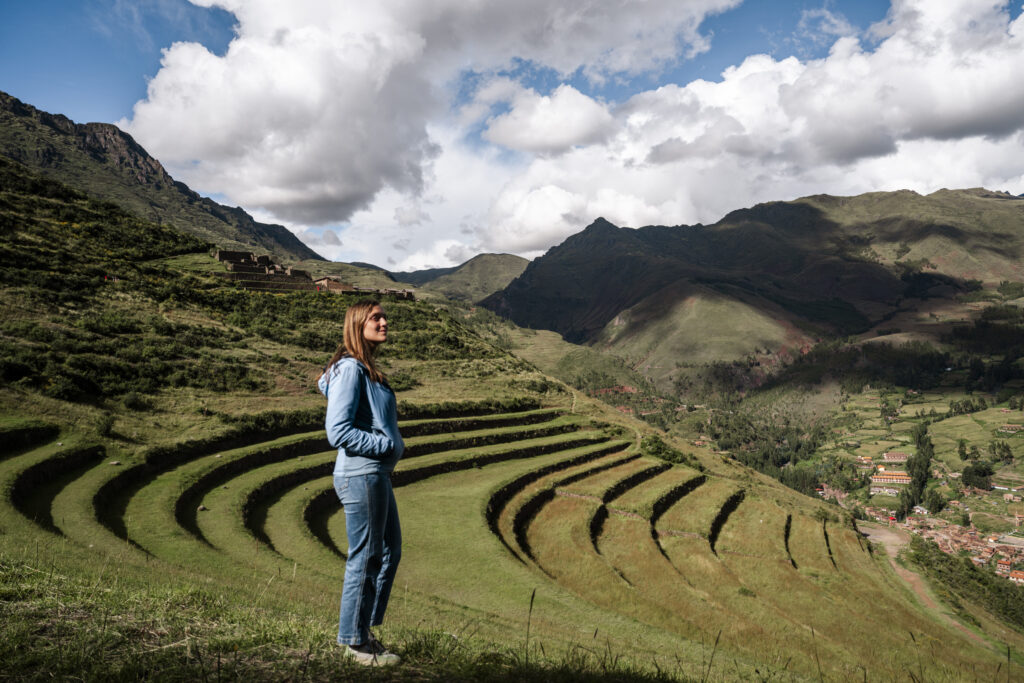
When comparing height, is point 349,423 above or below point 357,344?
below

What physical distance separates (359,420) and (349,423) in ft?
0.68

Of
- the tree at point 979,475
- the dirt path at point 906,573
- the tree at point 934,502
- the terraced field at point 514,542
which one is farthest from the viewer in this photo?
the tree at point 979,475

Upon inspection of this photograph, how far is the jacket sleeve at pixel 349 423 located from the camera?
13.3 feet

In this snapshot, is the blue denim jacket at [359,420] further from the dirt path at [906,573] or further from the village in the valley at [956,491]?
the village in the valley at [956,491]

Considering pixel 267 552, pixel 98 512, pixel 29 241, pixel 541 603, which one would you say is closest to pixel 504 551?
pixel 541 603

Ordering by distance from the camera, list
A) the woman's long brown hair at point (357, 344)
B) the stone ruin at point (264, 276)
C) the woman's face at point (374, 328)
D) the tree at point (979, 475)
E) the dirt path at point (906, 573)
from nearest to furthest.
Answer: the woman's long brown hair at point (357, 344) < the woman's face at point (374, 328) < the dirt path at point (906, 573) < the stone ruin at point (264, 276) < the tree at point (979, 475)

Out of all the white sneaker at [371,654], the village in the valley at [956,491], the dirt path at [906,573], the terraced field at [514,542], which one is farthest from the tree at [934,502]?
the white sneaker at [371,654]

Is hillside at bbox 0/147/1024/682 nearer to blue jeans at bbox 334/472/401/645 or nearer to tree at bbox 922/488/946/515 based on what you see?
blue jeans at bbox 334/472/401/645

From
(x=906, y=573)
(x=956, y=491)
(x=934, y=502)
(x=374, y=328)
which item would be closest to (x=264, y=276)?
(x=374, y=328)

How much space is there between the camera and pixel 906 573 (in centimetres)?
3750

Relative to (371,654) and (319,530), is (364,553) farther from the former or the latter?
(319,530)

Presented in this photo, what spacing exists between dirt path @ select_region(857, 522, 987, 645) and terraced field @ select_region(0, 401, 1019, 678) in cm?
161

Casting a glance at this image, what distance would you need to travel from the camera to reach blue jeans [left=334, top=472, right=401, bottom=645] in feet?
13.8

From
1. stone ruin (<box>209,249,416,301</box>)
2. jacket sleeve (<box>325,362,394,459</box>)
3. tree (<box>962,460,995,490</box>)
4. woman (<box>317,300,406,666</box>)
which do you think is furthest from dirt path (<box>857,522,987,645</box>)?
tree (<box>962,460,995,490</box>)
